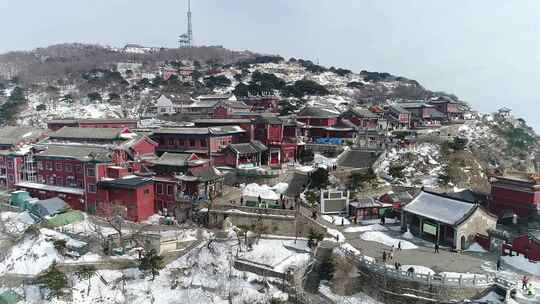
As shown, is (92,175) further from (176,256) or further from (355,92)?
(355,92)

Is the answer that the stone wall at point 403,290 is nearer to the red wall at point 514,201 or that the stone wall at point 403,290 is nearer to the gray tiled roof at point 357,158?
the red wall at point 514,201

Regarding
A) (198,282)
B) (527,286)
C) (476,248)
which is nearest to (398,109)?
(476,248)

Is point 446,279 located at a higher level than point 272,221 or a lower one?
lower

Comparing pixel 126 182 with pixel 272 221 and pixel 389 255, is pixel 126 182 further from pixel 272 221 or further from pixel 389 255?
pixel 389 255

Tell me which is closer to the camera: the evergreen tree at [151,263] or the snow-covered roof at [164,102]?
the evergreen tree at [151,263]

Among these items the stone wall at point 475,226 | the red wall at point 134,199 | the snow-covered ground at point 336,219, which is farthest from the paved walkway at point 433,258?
the red wall at point 134,199

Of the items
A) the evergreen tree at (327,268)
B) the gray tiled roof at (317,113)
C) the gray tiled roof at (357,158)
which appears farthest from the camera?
the gray tiled roof at (317,113)
